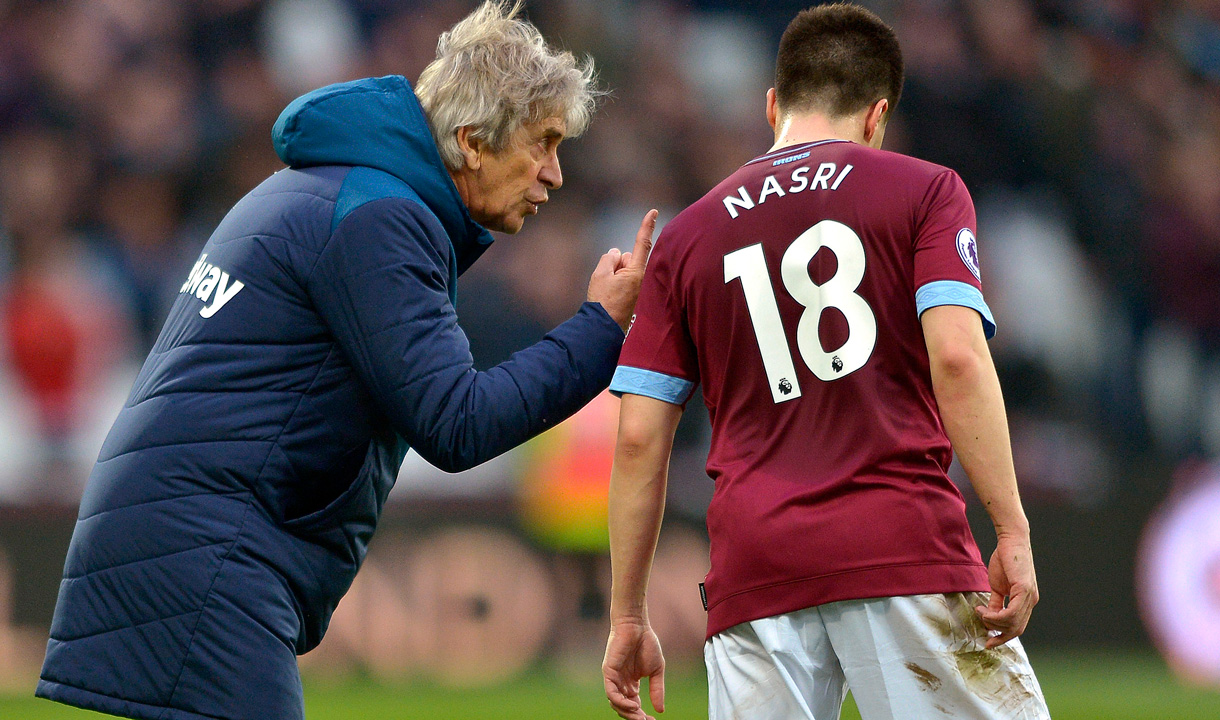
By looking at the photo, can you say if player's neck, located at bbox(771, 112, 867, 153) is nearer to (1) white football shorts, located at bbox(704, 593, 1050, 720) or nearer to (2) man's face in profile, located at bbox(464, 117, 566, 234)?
(2) man's face in profile, located at bbox(464, 117, 566, 234)

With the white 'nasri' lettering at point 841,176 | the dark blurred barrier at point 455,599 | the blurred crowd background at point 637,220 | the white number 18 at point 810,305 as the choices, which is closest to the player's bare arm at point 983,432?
the white number 18 at point 810,305

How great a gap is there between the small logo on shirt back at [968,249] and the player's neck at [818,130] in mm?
372

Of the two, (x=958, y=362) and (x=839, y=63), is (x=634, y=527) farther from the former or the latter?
(x=839, y=63)

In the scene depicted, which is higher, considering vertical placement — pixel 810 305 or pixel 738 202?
pixel 738 202

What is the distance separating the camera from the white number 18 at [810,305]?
265cm

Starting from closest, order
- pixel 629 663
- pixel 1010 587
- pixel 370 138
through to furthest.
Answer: pixel 1010 587
pixel 370 138
pixel 629 663

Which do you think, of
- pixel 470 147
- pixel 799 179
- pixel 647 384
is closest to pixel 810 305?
pixel 799 179

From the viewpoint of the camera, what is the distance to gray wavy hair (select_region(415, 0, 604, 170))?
113 inches

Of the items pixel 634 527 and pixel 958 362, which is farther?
pixel 634 527

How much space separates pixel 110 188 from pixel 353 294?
667 cm

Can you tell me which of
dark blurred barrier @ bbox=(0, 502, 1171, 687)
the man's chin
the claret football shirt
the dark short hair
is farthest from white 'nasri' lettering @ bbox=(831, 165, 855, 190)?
dark blurred barrier @ bbox=(0, 502, 1171, 687)

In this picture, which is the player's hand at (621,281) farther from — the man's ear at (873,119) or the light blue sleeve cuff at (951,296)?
the light blue sleeve cuff at (951,296)

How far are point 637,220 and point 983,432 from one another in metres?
6.67

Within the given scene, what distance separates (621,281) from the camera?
117 inches
